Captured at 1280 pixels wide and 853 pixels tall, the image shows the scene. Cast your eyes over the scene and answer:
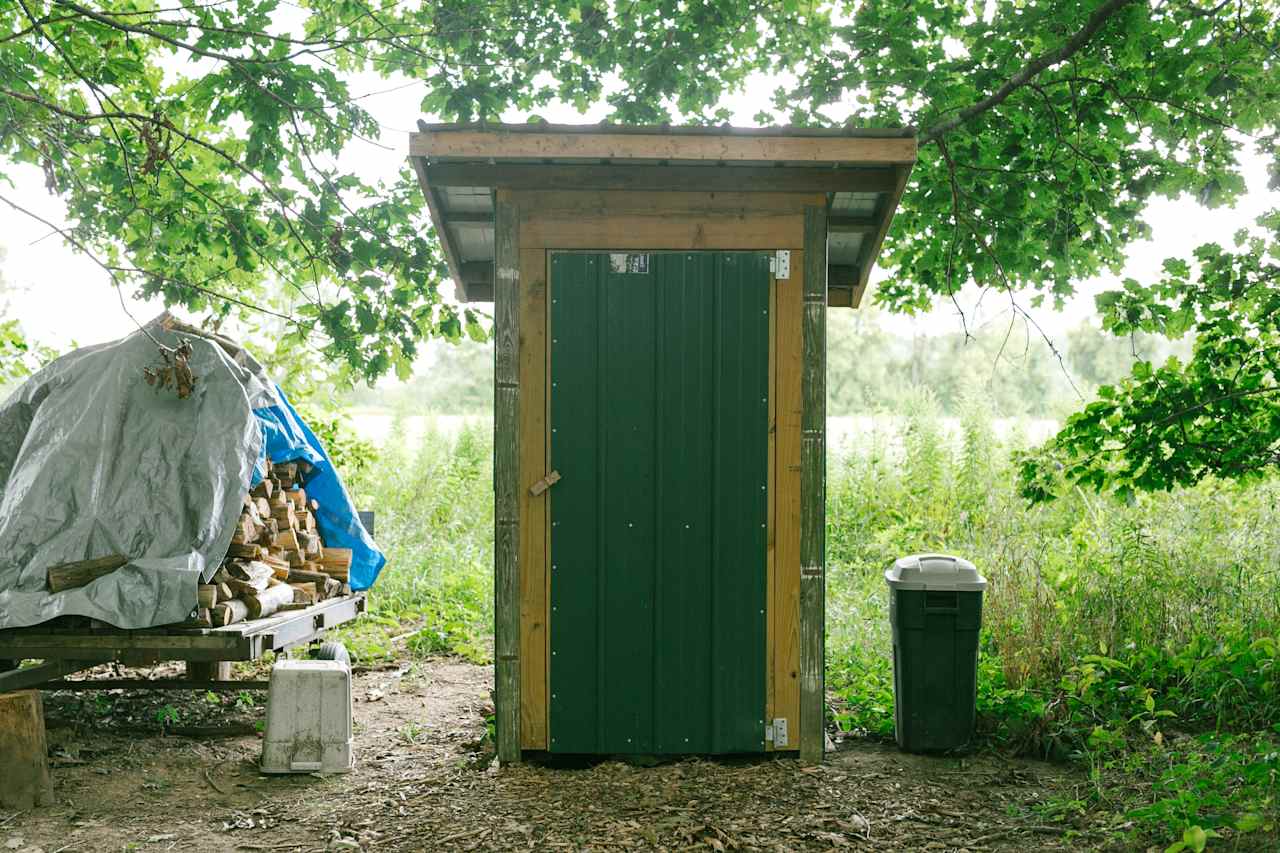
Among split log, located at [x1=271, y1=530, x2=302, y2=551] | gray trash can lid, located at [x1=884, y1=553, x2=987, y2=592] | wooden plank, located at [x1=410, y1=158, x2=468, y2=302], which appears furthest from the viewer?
split log, located at [x1=271, y1=530, x2=302, y2=551]

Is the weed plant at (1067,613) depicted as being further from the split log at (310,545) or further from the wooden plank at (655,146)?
the wooden plank at (655,146)

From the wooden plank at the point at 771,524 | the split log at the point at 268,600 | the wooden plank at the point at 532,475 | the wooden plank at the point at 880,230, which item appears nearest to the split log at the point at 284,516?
the split log at the point at 268,600

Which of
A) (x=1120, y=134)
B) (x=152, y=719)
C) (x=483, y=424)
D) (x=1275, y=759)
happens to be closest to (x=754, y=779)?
(x=1275, y=759)

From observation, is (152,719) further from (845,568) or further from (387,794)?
(845,568)

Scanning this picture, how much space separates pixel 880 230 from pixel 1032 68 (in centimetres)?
181

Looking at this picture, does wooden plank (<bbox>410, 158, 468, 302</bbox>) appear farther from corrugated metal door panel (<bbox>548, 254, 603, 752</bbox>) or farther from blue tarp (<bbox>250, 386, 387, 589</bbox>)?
blue tarp (<bbox>250, 386, 387, 589</bbox>)

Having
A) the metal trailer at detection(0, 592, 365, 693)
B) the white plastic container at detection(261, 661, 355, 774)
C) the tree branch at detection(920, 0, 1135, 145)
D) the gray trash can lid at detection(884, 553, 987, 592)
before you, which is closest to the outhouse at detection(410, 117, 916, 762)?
the gray trash can lid at detection(884, 553, 987, 592)

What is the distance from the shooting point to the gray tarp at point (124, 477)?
4582mm

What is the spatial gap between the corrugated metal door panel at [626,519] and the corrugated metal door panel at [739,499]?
33 cm

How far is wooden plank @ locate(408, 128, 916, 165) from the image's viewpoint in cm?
446

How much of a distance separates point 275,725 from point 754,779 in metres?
2.37

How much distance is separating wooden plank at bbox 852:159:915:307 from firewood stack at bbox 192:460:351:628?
3572mm

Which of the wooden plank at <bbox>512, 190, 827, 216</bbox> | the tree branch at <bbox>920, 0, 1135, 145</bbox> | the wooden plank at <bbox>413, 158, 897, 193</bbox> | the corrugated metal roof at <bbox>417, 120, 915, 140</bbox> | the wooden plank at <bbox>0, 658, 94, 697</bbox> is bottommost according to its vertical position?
the wooden plank at <bbox>0, 658, 94, 697</bbox>

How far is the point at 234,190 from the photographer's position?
7.79 meters
